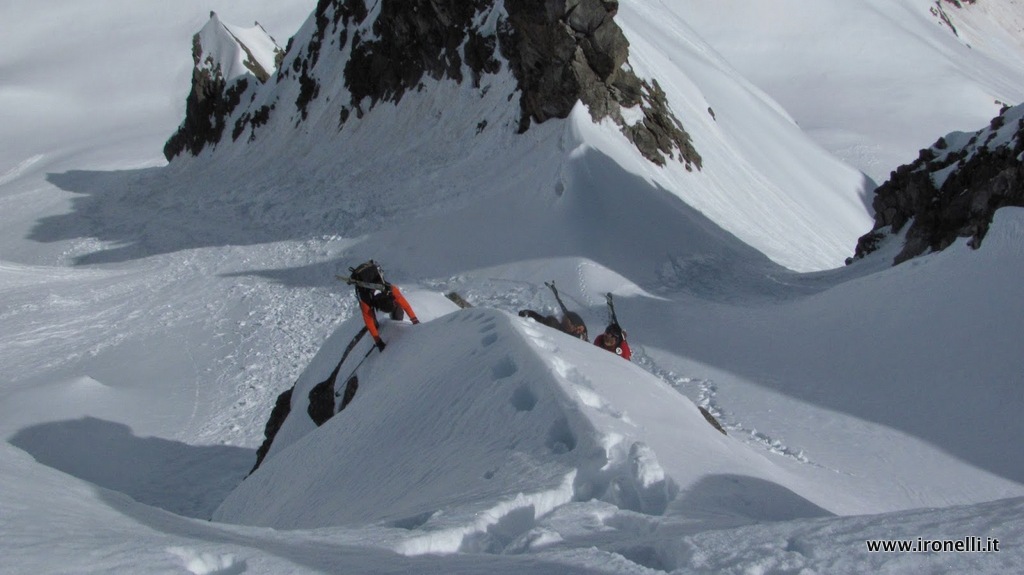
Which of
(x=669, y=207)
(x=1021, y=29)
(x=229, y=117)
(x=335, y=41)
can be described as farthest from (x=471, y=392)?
(x=1021, y=29)

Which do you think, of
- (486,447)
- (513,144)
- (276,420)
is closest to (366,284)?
(276,420)

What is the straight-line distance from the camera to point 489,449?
5430mm

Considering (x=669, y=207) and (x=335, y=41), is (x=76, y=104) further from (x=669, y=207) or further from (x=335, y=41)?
(x=669, y=207)

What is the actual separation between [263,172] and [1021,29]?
53.7m

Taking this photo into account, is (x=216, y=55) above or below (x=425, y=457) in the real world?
above

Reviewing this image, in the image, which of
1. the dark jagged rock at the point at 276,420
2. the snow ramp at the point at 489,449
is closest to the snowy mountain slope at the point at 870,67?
the dark jagged rock at the point at 276,420

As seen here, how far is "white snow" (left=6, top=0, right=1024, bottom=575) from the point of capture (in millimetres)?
3893

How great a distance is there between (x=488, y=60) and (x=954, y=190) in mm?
10643

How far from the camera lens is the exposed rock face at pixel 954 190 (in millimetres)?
11883

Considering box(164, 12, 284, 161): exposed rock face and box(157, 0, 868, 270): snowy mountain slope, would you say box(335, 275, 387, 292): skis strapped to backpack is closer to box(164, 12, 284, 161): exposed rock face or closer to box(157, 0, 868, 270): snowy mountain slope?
box(157, 0, 868, 270): snowy mountain slope

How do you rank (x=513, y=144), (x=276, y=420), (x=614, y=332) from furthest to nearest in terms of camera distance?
(x=513, y=144), (x=276, y=420), (x=614, y=332)

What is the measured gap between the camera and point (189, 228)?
850 inches

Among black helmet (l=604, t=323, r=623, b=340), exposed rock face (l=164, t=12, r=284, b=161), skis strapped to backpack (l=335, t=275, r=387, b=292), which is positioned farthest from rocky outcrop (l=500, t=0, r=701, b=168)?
exposed rock face (l=164, t=12, r=284, b=161)

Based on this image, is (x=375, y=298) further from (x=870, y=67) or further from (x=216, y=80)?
(x=870, y=67)
